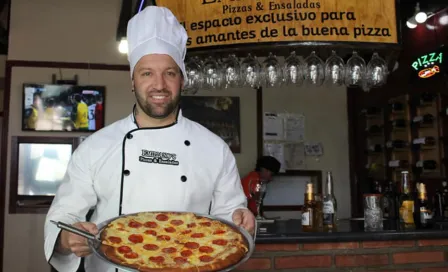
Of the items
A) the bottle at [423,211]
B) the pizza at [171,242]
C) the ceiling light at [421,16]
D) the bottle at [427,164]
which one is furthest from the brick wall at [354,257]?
the ceiling light at [421,16]

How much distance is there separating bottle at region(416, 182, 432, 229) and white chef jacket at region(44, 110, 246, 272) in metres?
1.56

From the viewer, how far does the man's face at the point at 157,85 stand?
1.68m

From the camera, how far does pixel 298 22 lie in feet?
9.18

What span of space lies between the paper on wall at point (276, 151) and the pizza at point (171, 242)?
13.7ft

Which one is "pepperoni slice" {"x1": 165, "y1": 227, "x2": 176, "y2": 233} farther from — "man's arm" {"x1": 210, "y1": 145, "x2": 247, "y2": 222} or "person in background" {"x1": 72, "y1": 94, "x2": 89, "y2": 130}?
A: "person in background" {"x1": 72, "y1": 94, "x2": 89, "y2": 130}

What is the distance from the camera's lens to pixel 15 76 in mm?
5074

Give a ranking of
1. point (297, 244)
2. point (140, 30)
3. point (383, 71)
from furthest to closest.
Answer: point (383, 71) < point (297, 244) < point (140, 30)

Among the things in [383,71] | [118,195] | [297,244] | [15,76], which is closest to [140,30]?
[118,195]

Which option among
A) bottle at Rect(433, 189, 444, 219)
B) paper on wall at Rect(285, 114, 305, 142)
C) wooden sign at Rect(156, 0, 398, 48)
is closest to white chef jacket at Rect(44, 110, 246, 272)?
wooden sign at Rect(156, 0, 398, 48)

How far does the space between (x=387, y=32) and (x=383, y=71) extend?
594 mm

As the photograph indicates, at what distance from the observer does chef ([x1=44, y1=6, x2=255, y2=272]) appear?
1.69 metres

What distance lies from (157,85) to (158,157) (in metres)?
0.29

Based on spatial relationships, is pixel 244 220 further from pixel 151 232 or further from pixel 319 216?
pixel 319 216

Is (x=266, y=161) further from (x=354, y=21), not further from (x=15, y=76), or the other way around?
(x=15, y=76)
